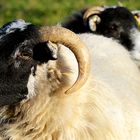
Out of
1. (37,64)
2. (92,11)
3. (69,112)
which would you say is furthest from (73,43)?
(92,11)

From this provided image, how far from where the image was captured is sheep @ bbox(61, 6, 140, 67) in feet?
28.2

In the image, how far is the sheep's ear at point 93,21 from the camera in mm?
8782

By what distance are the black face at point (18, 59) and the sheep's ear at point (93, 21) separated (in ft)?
11.4

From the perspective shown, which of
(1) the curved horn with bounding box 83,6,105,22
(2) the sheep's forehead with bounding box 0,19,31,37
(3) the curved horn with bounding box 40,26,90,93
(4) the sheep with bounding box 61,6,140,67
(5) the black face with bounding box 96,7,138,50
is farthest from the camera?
(1) the curved horn with bounding box 83,6,105,22

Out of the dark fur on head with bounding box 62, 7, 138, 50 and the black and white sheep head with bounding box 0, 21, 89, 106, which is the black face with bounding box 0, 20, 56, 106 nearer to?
the black and white sheep head with bounding box 0, 21, 89, 106

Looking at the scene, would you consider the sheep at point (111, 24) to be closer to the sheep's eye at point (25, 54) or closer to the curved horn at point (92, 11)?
the curved horn at point (92, 11)

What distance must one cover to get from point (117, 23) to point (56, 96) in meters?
3.66

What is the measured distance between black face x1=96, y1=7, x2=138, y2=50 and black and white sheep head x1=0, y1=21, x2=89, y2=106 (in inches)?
129

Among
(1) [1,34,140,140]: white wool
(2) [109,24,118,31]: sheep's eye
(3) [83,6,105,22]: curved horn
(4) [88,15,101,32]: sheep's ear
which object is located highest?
(3) [83,6,105,22]: curved horn

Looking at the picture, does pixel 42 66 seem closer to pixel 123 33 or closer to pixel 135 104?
pixel 135 104

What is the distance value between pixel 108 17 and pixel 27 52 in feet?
12.5

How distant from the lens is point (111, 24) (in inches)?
350

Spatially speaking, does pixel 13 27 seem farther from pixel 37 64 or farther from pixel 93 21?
pixel 93 21

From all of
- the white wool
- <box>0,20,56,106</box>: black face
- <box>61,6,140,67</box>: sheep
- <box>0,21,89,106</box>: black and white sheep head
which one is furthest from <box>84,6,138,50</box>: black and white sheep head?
<box>0,20,56,106</box>: black face
